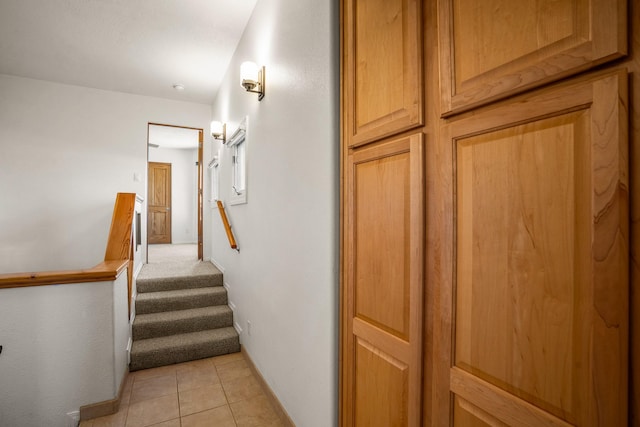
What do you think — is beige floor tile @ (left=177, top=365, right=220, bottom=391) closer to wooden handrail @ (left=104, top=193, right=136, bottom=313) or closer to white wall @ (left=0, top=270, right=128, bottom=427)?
white wall @ (left=0, top=270, right=128, bottom=427)

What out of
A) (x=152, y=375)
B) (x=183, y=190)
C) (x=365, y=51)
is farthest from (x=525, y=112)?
(x=183, y=190)

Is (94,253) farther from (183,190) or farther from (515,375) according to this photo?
(515,375)

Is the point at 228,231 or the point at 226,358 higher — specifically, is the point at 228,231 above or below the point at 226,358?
above

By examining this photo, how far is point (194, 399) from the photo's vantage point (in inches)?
90.5

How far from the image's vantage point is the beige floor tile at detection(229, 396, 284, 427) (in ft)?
6.66

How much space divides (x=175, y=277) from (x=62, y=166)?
232 cm

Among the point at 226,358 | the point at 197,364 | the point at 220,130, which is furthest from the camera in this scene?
the point at 220,130

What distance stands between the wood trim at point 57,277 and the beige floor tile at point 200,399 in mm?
1037

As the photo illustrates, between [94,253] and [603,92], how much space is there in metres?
5.35

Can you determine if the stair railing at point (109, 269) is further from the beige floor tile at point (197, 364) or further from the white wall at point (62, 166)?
the white wall at point (62, 166)

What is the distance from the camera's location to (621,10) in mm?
569

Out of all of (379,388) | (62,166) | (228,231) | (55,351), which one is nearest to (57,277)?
(55,351)

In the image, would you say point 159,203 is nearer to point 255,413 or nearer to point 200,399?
point 200,399

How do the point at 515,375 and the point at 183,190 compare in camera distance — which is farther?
the point at 183,190
